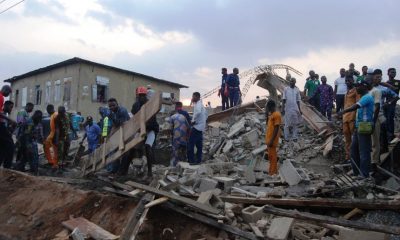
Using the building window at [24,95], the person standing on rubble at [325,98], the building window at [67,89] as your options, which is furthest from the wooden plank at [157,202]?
the building window at [24,95]

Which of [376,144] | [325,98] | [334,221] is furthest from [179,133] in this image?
[325,98]

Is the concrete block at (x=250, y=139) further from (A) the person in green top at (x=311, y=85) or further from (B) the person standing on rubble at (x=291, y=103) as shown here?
(A) the person in green top at (x=311, y=85)

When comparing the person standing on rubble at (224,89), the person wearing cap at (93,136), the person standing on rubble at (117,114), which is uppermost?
the person standing on rubble at (224,89)

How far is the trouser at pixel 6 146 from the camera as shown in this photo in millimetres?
7961

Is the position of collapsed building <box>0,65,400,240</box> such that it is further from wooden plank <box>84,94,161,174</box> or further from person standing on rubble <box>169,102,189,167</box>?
person standing on rubble <box>169,102,189,167</box>

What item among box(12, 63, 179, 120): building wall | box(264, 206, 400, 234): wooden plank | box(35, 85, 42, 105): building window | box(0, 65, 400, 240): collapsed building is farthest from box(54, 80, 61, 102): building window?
box(264, 206, 400, 234): wooden plank

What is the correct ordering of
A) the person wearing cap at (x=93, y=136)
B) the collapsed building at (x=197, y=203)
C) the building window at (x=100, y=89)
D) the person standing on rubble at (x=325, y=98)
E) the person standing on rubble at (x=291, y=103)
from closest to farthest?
the collapsed building at (x=197, y=203) < the person standing on rubble at (x=291, y=103) < the person wearing cap at (x=93, y=136) < the person standing on rubble at (x=325, y=98) < the building window at (x=100, y=89)

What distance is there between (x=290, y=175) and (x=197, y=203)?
2772 millimetres

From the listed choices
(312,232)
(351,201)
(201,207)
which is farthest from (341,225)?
(201,207)

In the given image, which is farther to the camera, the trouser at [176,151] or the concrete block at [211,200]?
the trouser at [176,151]

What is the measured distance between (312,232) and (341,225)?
32 centimetres

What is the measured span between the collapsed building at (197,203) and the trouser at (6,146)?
1.91 feet

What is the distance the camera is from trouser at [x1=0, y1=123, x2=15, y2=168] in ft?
26.1

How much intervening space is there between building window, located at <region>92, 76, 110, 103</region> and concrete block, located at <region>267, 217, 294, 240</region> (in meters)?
22.4
